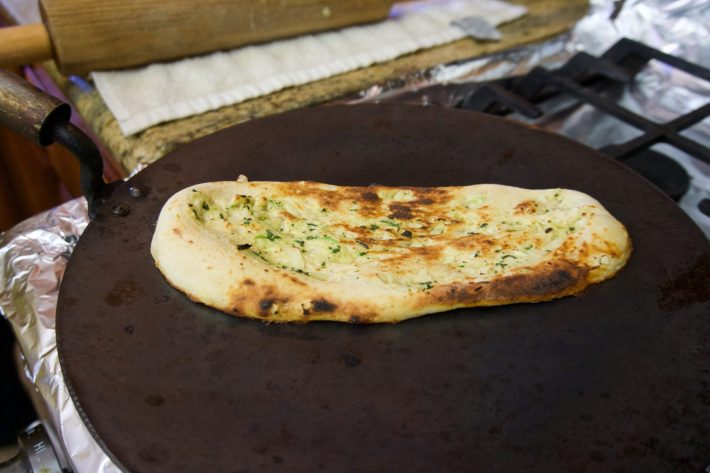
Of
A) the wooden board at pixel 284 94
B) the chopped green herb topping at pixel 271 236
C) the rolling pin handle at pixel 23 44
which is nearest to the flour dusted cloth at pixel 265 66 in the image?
the wooden board at pixel 284 94

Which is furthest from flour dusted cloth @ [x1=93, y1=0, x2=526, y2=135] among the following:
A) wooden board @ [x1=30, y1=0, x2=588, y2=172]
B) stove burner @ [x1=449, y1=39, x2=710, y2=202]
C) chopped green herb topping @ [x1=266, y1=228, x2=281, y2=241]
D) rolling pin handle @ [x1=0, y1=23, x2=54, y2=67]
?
chopped green herb topping @ [x1=266, y1=228, x2=281, y2=241]

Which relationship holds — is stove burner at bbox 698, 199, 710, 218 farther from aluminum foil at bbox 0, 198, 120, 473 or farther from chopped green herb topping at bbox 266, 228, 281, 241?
aluminum foil at bbox 0, 198, 120, 473

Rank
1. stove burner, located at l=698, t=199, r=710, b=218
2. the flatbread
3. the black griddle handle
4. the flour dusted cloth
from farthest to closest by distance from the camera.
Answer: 1. the flour dusted cloth
2. stove burner, located at l=698, t=199, r=710, b=218
3. the black griddle handle
4. the flatbread

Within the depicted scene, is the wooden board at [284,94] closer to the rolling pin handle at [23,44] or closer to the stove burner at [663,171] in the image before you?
the rolling pin handle at [23,44]

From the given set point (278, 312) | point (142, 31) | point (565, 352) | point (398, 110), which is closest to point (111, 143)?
point (142, 31)

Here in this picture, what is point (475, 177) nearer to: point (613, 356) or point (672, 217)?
point (672, 217)
